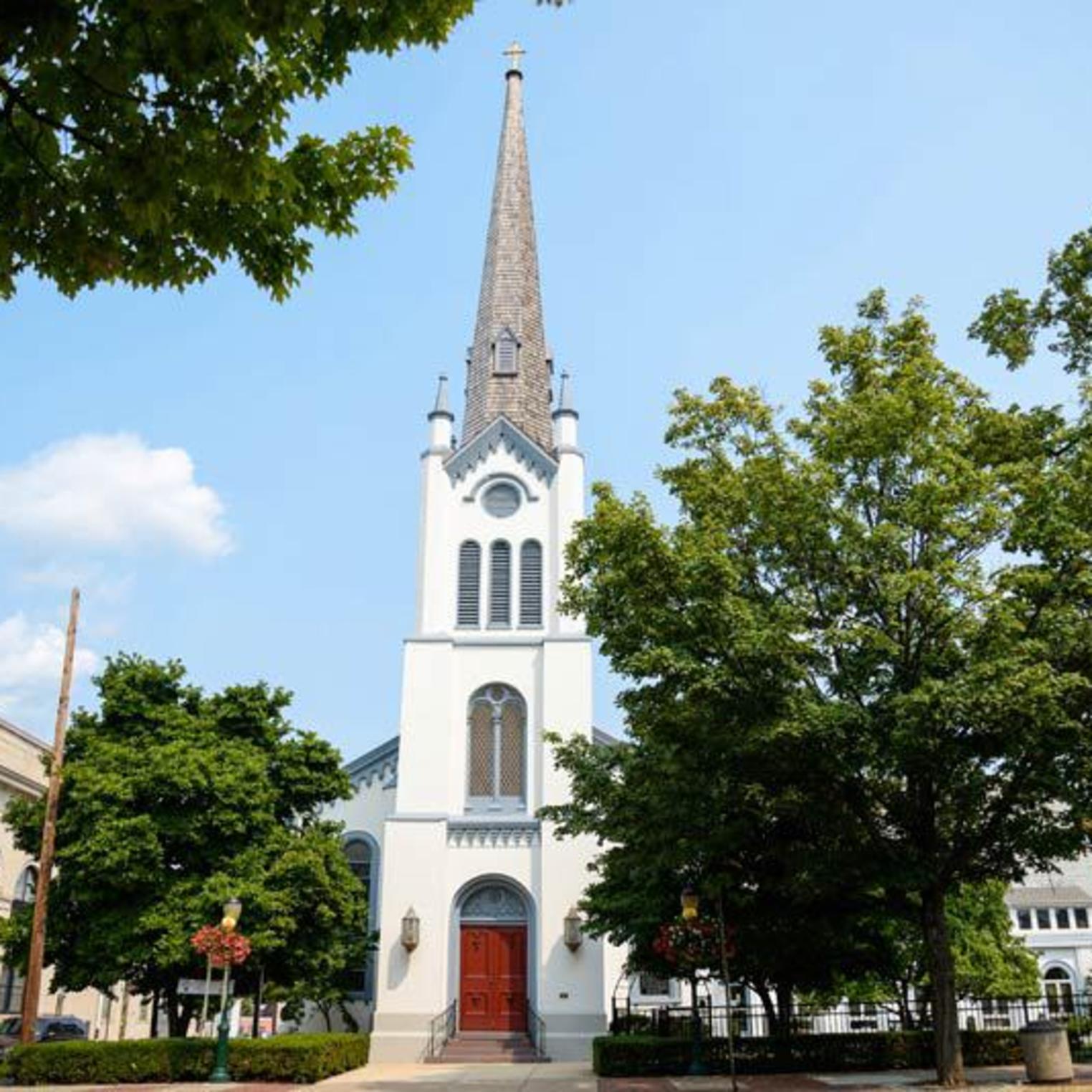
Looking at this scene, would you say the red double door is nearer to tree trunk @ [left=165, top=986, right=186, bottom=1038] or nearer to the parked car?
tree trunk @ [left=165, top=986, right=186, bottom=1038]

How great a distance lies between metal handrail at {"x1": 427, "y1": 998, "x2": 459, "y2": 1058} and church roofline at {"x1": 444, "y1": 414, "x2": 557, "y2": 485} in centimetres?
1498

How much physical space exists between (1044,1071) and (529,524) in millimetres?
20928

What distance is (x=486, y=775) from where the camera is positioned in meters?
30.9

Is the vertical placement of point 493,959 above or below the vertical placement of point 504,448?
below

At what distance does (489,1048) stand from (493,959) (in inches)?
92.6

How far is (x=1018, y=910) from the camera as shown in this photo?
6894 cm

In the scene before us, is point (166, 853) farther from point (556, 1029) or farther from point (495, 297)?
point (495, 297)

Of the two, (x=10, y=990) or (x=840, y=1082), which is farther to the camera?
(x=10, y=990)

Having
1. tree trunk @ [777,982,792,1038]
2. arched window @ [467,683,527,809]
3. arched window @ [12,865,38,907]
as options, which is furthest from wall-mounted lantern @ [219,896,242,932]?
arched window @ [12,865,38,907]

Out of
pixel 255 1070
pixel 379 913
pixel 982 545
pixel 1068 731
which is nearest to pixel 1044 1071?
pixel 1068 731

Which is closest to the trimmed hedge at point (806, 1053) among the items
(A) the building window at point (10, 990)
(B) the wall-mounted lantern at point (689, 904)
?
(B) the wall-mounted lantern at point (689, 904)

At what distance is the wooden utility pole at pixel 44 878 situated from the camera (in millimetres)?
21531

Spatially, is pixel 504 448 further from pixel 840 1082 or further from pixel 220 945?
pixel 840 1082

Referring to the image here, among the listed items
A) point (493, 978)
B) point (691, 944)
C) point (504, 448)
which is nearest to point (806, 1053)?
point (691, 944)
